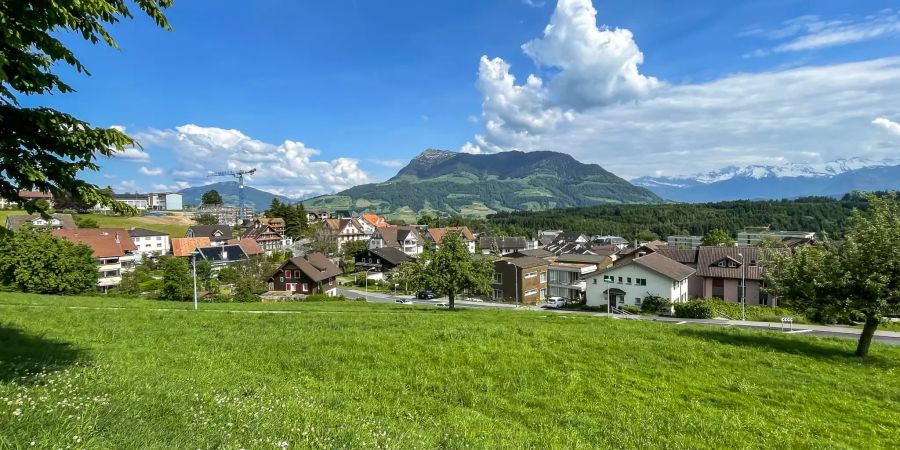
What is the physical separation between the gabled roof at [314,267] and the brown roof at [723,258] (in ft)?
202

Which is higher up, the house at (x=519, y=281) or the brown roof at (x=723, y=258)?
the brown roof at (x=723, y=258)

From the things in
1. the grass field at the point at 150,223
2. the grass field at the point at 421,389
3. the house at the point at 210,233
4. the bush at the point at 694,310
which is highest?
the grass field at the point at 150,223

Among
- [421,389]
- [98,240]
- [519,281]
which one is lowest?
[519,281]

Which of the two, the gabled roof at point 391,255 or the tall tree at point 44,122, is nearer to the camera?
the tall tree at point 44,122

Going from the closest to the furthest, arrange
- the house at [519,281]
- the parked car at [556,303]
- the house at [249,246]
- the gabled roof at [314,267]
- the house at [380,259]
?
1. the gabled roof at [314,267]
2. the parked car at [556,303]
3. the house at [519,281]
4. the house at [249,246]
5. the house at [380,259]

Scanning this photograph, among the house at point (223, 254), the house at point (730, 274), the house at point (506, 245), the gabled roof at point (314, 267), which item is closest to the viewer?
the house at point (730, 274)

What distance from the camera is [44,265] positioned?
47188 millimetres

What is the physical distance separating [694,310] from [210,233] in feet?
412

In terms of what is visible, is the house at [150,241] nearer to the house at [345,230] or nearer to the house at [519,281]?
the house at [345,230]

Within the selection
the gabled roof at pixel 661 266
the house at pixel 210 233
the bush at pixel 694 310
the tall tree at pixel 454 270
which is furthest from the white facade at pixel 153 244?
the bush at pixel 694 310

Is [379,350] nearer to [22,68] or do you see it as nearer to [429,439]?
[429,439]

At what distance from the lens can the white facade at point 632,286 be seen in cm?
5956

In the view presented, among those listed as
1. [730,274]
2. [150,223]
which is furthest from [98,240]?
[730,274]

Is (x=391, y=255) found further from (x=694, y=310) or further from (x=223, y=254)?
(x=694, y=310)
